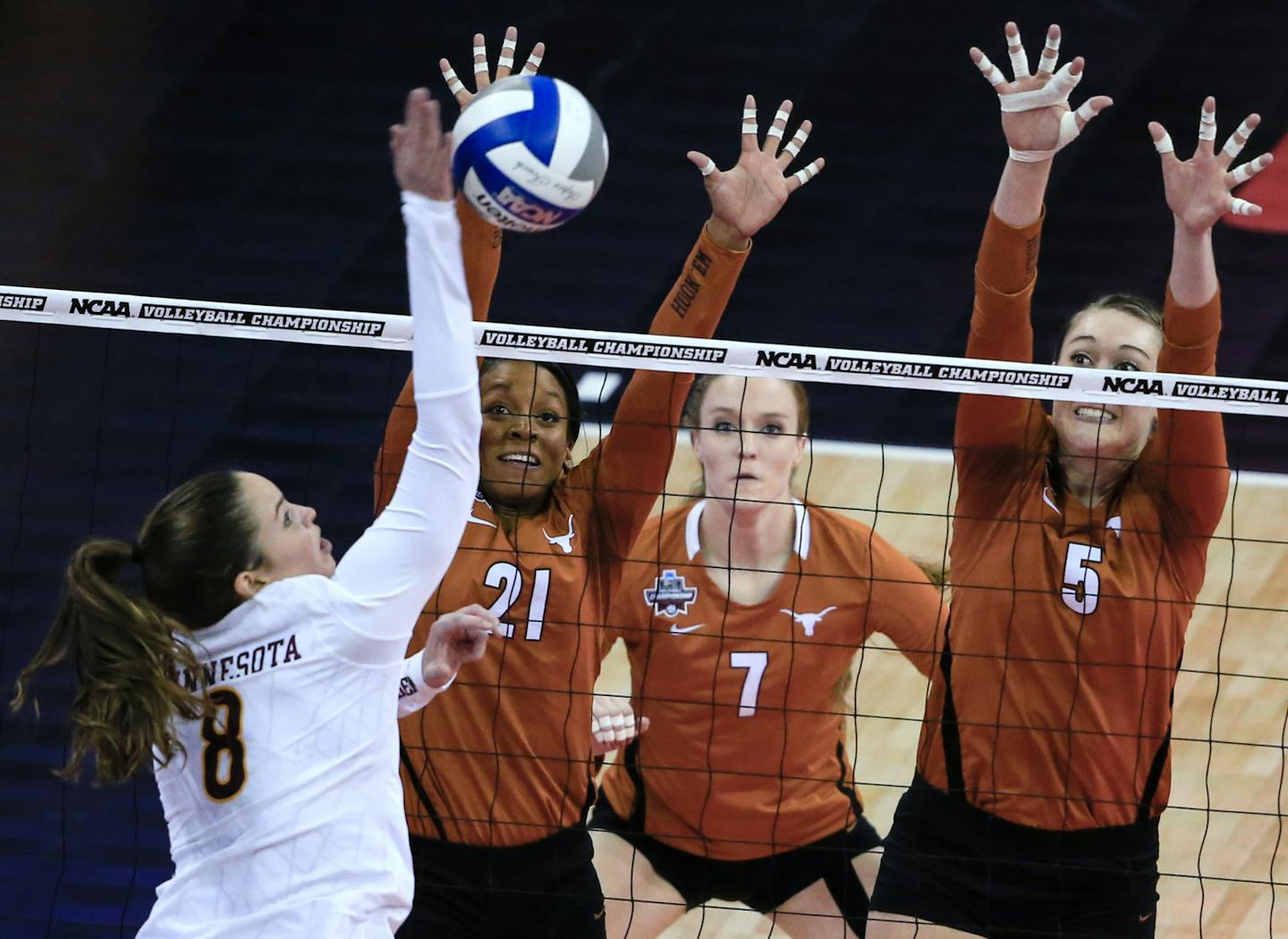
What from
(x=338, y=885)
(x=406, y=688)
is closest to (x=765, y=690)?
(x=406, y=688)

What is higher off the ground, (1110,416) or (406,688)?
(1110,416)

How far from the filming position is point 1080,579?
3.55 m

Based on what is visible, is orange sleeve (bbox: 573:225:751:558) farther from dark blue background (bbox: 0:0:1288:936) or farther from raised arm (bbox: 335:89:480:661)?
dark blue background (bbox: 0:0:1288:936)

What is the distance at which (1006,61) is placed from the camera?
5566 mm

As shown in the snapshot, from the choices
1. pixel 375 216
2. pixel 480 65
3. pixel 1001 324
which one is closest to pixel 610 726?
pixel 1001 324

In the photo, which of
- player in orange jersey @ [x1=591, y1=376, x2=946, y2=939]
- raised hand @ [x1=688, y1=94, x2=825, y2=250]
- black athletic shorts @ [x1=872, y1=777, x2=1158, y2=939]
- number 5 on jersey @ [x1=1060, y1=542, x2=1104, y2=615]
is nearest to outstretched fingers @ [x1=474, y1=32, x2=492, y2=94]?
raised hand @ [x1=688, y1=94, x2=825, y2=250]

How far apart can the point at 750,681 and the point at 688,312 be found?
3.29ft

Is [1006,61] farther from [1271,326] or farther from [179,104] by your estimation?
[179,104]

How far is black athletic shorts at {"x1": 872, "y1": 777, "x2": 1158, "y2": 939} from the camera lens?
3.52 metres

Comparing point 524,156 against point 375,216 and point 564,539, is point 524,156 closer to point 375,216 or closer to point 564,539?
point 564,539

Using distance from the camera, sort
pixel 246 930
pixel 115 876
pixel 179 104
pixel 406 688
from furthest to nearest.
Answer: pixel 179 104
pixel 115 876
pixel 406 688
pixel 246 930

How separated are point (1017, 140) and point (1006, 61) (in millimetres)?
2191

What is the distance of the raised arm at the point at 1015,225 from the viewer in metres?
3.50

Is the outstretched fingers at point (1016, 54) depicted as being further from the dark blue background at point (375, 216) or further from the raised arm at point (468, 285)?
the dark blue background at point (375, 216)
